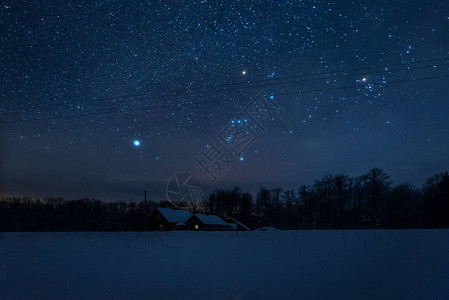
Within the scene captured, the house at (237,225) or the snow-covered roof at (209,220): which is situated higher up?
the snow-covered roof at (209,220)

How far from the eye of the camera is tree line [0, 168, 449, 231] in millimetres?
41656

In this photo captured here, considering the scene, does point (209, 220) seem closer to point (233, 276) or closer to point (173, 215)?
point (173, 215)

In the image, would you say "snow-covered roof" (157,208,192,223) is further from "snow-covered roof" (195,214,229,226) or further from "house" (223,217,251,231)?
"house" (223,217,251,231)

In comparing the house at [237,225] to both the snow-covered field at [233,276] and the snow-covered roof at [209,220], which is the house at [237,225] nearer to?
the snow-covered roof at [209,220]

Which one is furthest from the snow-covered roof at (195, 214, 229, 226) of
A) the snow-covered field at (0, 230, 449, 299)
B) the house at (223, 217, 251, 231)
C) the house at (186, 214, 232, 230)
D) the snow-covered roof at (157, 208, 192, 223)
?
the snow-covered field at (0, 230, 449, 299)

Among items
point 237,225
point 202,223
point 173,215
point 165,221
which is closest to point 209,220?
point 202,223

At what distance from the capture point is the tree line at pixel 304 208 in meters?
41.7

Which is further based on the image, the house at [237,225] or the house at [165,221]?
the house at [237,225]

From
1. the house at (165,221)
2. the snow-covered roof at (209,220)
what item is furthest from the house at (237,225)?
the house at (165,221)

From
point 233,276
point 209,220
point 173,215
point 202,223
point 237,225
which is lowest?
point 237,225

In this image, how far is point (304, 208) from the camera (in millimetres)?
57344

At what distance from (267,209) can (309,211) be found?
10.1 meters

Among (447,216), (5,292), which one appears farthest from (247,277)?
(447,216)

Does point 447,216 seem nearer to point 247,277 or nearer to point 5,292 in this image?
point 247,277
